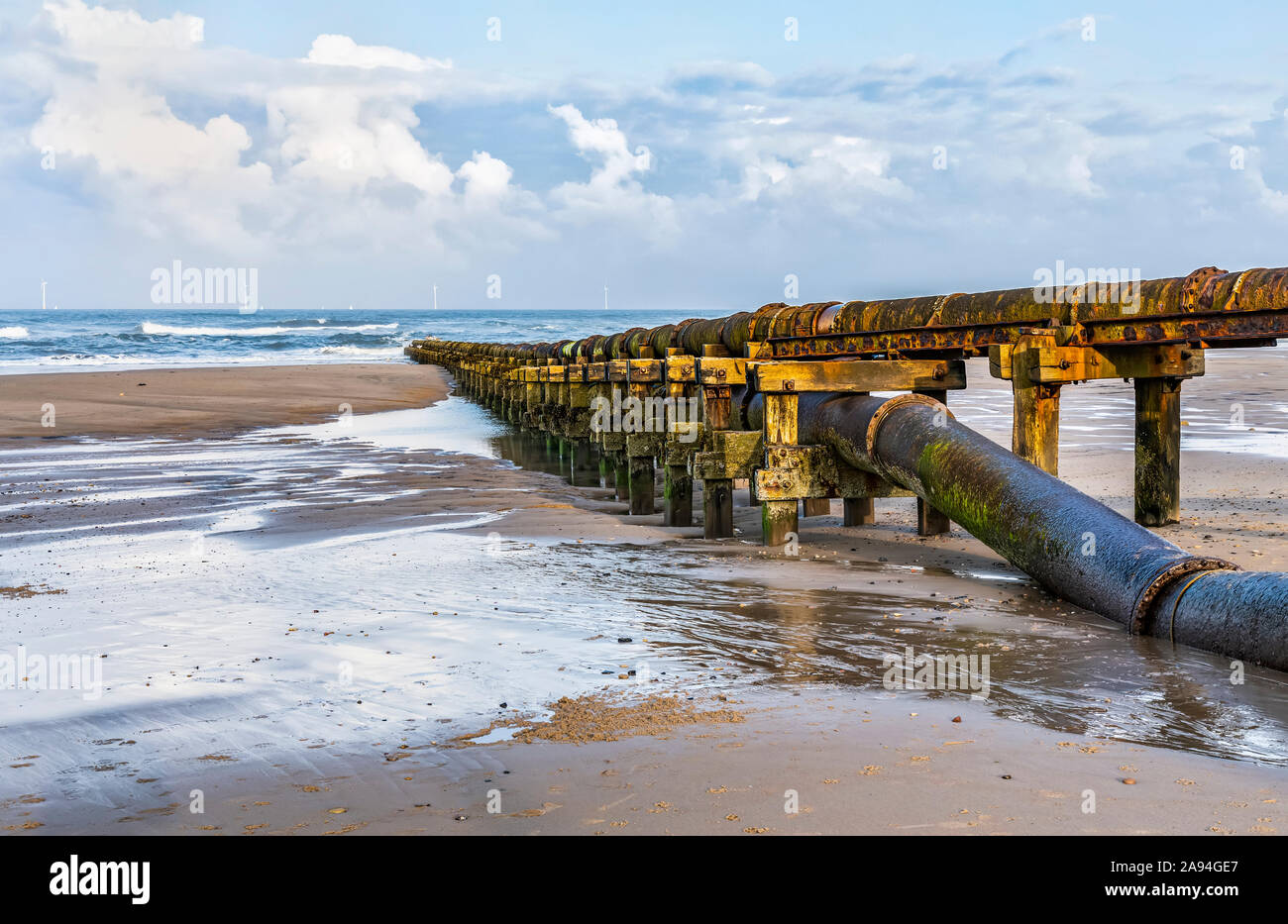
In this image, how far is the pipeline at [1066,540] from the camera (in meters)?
4.51

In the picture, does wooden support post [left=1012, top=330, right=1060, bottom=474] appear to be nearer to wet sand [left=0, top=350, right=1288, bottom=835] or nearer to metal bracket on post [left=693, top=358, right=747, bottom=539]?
wet sand [left=0, top=350, right=1288, bottom=835]

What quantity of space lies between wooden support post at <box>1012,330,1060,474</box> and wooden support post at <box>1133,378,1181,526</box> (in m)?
0.75

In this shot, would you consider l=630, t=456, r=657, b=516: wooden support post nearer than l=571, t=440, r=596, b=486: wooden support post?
Yes

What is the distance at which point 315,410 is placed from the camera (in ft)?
85.0

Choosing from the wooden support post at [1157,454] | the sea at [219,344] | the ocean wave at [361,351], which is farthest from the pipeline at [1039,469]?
the ocean wave at [361,351]

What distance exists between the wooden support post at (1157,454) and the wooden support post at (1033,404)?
753 millimetres

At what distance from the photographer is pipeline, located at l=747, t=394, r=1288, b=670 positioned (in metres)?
4.51

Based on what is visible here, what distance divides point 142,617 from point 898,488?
5005mm

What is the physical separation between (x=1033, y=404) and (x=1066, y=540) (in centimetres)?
196

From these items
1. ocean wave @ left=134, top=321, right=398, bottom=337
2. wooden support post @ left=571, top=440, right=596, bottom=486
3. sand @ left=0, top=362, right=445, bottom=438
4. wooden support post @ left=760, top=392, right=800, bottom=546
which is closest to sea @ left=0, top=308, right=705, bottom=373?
ocean wave @ left=134, top=321, right=398, bottom=337

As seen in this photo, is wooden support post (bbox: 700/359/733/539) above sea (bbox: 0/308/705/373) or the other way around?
the other way around

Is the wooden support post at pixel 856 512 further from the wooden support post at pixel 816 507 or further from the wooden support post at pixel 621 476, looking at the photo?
the wooden support post at pixel 621 476

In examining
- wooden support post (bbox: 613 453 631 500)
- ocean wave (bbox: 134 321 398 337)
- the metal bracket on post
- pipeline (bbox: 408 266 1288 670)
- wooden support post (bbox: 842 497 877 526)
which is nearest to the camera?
pipeline (bbox: 408 266 1288 670)
